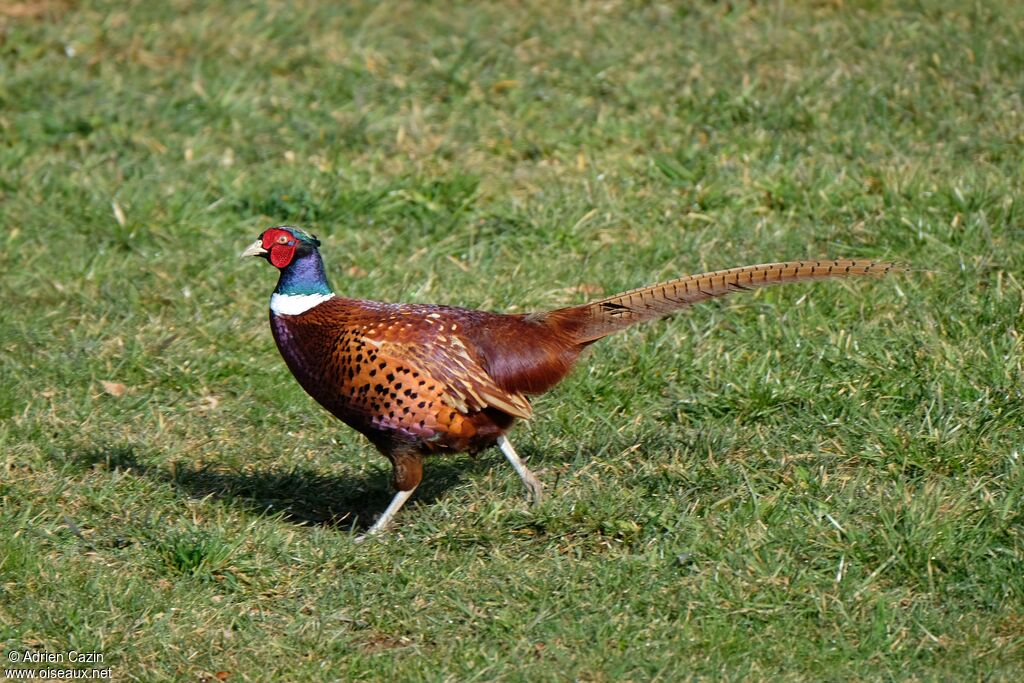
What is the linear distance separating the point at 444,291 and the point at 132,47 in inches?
126

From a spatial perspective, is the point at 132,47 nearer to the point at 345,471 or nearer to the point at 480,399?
the point at 345,471

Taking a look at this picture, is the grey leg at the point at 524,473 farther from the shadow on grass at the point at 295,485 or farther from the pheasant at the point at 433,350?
the shadow on grass at the point at 295,485

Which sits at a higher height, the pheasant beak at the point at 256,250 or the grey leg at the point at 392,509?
the pheasant beak at the point at 256,250

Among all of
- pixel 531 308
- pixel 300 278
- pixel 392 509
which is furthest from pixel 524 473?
pixel 531 308

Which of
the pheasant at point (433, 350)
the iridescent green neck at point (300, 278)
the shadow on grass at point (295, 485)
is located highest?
the iridescent green neck at point (300, 278)

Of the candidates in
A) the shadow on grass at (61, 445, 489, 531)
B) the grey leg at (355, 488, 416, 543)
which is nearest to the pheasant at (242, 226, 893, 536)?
the grey leg at (355, 488, 416, 543)

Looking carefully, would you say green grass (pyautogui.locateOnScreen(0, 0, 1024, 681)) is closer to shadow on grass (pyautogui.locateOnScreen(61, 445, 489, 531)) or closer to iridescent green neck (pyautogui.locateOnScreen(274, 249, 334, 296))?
shadow on grass (pyautogui.locateOnScreen(61, 445, 489, 531))

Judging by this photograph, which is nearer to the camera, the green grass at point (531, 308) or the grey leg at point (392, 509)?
the green grass at point (531, 308)

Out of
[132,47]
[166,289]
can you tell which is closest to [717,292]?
[166,289]

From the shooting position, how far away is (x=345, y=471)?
5188mm

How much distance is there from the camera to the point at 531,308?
610 cm

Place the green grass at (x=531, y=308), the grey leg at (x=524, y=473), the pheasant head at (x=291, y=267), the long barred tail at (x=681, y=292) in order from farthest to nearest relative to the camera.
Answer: the pheasant head at (x=291, y=267), the grey leg at (x=524, y=473), the long barred tail at (x=681, y=292), the green grass at (x=531, y=308)

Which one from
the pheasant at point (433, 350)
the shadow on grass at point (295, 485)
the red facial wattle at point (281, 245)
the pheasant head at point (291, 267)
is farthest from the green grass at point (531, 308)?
the red facial wattle at point (281, 245)

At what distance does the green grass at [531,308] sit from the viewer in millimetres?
4070
